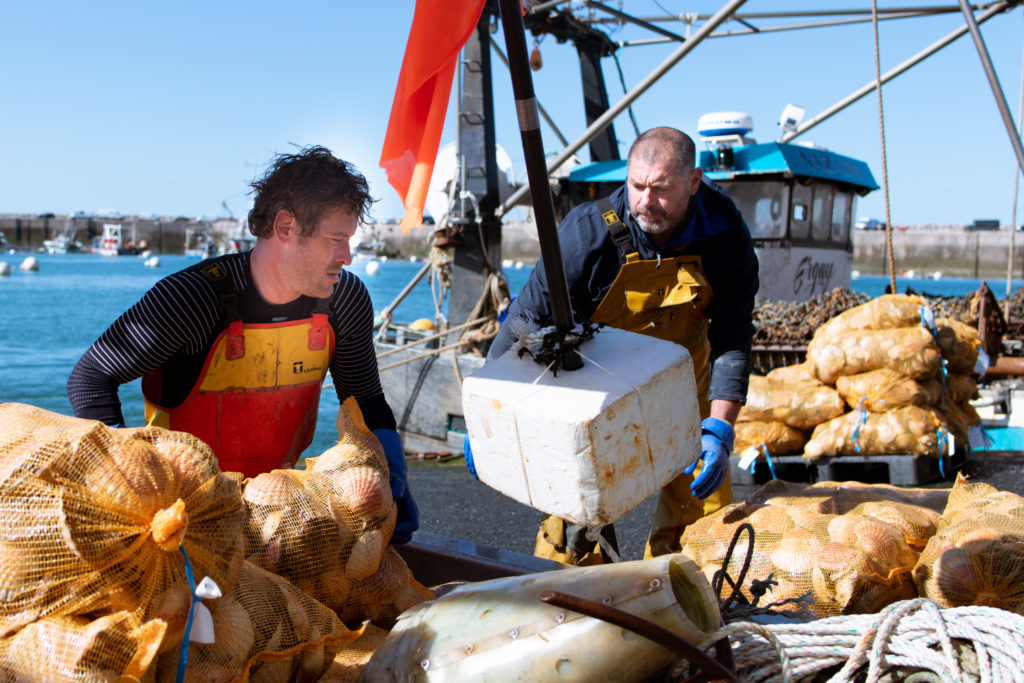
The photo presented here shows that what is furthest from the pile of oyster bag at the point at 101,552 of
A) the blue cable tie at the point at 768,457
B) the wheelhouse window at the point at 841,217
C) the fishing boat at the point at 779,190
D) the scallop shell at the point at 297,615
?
the wheelhouse window at the point at 841,217

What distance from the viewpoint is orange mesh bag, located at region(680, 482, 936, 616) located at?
2432mm

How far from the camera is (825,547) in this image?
2.54 m

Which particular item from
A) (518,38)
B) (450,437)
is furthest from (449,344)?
(518,38)

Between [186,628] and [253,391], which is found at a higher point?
[253,391]

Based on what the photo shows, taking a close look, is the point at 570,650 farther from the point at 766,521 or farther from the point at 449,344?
the point at 449,344

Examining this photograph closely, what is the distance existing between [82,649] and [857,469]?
4726 mm

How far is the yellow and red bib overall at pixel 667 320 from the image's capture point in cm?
293

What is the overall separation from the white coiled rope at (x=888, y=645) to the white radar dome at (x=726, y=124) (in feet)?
28.0

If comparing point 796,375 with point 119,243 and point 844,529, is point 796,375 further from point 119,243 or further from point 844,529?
point 119,243

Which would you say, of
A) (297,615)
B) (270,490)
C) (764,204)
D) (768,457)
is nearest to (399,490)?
(270,490)

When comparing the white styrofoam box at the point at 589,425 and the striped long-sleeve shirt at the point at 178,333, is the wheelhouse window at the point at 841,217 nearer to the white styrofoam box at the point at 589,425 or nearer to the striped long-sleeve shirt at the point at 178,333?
the striped long-sleeve shirt at the point at 178,333

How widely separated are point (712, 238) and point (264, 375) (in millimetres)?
1631

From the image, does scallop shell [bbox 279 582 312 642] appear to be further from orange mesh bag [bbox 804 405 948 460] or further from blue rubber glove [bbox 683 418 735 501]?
orange mesh bag [bbox 804 405 948 460]

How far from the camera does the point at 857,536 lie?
98.7 inches
